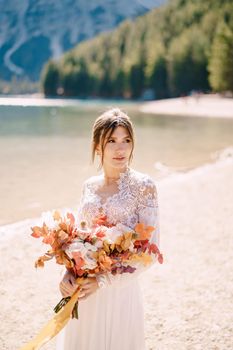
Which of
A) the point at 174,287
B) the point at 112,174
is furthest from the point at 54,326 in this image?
the point at 174,287

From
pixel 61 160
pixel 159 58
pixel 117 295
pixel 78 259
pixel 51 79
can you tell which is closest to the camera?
pixel 78 259

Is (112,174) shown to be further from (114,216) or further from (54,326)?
(54,326)

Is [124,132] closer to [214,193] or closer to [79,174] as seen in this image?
[214,193]

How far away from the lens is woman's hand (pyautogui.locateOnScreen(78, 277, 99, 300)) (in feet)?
9.32

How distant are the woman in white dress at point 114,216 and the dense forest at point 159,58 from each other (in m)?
74.0

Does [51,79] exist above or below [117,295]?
above

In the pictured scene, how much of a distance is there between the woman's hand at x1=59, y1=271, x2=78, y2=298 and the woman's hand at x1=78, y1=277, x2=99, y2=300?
5cm

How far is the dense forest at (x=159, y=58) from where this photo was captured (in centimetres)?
8998

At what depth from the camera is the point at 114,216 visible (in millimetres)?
3039

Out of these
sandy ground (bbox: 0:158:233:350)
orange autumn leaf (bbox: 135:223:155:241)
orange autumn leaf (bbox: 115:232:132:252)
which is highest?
orange autumn leaf (bbox: 135:223:155:241)

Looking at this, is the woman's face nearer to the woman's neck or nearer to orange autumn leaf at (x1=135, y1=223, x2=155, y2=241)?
the woman's neck

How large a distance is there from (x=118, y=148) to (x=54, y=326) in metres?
1.29

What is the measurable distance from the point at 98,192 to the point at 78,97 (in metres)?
145

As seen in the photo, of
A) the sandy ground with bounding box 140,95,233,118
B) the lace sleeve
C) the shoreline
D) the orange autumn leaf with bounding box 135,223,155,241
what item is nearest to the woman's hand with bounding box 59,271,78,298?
the lace sleeve
